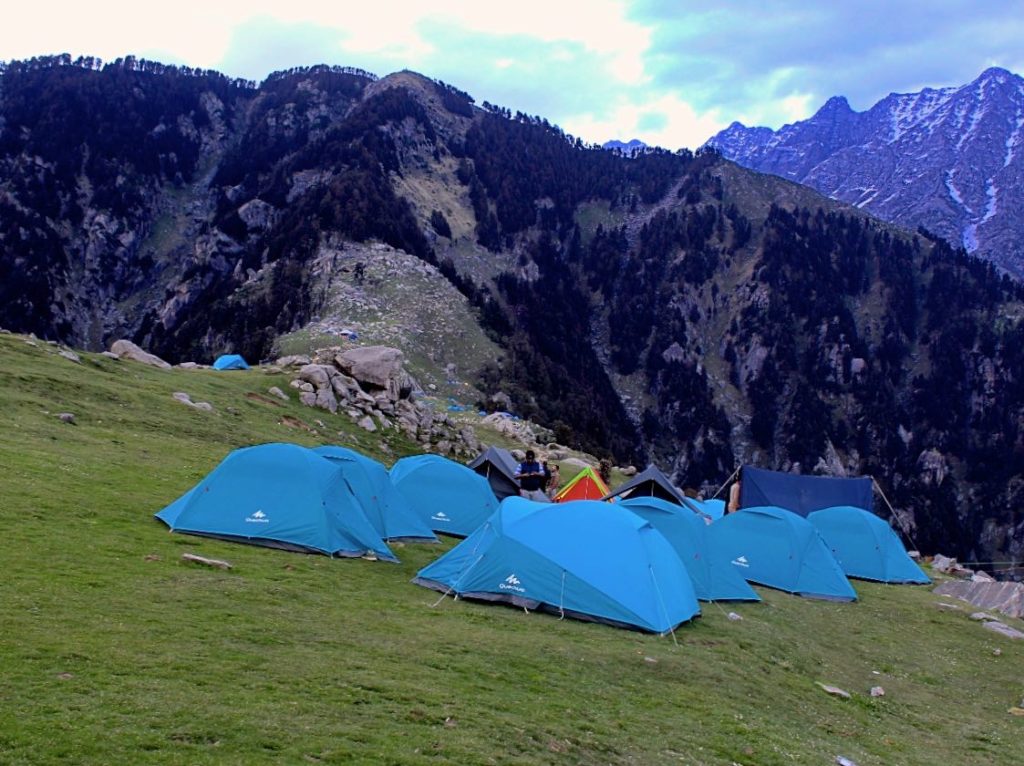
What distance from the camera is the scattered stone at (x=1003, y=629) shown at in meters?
20.9

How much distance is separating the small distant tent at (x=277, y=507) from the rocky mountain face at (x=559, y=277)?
103 metres

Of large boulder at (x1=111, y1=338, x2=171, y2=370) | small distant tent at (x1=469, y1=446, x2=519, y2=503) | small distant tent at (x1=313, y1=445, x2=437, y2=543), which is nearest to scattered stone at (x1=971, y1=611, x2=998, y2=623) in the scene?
small distant tent at (x1=313, y1=445, x2=437, y2=543)

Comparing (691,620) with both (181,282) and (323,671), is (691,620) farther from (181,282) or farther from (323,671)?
(181,282)

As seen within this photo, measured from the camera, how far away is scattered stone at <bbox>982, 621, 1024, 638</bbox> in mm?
20859

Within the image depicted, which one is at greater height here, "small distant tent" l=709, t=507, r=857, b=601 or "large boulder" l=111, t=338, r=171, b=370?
"large boulder" l=111, t=338, r=171, b=370

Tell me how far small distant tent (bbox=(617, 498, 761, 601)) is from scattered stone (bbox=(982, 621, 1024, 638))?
678 centimetres

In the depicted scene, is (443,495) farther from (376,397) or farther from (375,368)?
(375,368)

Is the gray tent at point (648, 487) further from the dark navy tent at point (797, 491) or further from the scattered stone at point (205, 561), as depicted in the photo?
→ the scattered stone at point (205, 561)

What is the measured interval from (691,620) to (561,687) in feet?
Answer: 21.0

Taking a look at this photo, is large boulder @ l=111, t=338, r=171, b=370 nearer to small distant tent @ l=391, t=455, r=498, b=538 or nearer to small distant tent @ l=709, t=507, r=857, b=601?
small distant tent @ l=391, t=455, r=498, b=538

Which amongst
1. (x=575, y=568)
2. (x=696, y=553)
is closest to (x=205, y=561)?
(x=575, y=568)

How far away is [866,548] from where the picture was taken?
30062 millimetres

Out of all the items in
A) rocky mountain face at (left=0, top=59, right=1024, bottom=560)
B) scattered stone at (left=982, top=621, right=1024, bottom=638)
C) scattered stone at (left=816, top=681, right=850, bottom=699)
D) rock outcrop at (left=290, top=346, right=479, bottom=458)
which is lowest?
scattered stone at (left=982, top=621, right=1024, bottom=638)

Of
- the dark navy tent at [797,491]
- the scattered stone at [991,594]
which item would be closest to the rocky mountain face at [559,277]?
the dark navy tent at [797,491]
